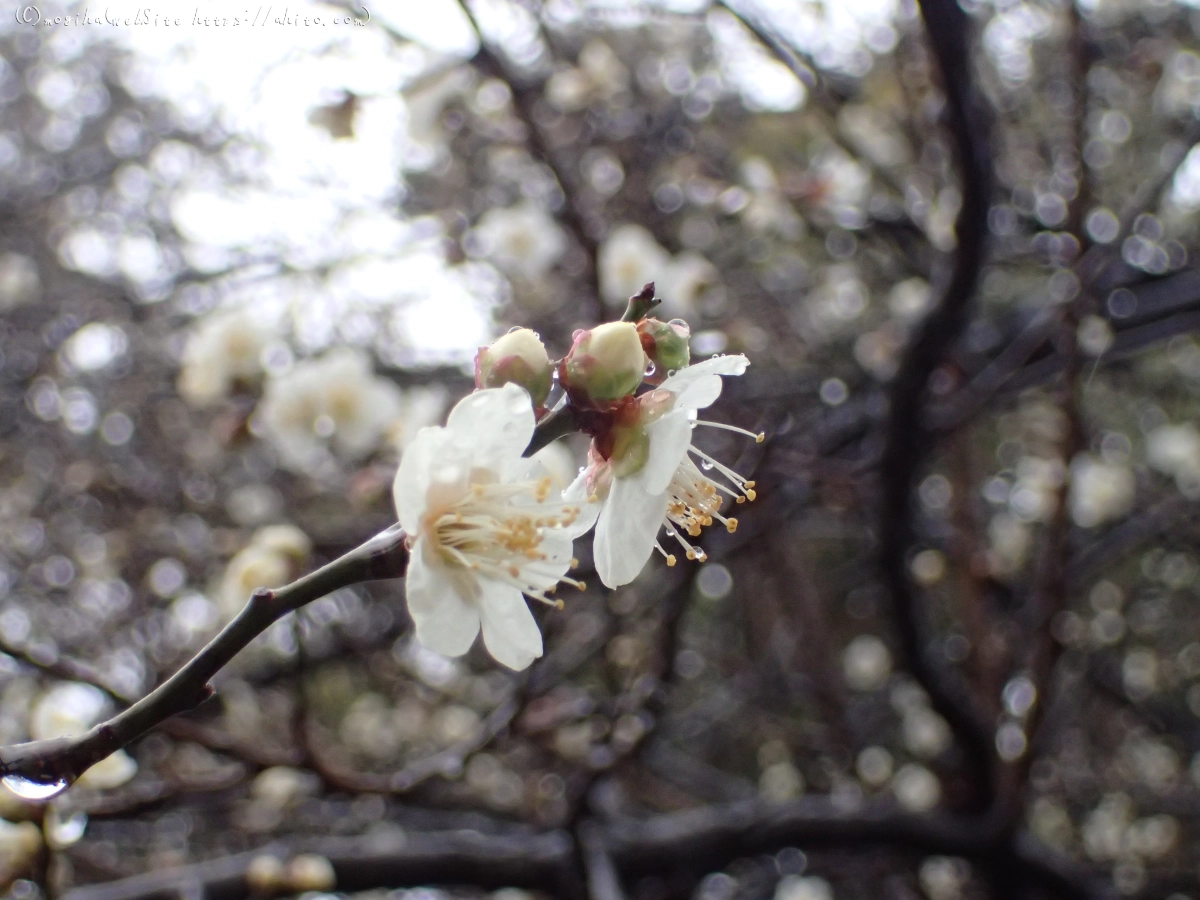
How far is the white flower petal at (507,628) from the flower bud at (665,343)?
0.82 ft

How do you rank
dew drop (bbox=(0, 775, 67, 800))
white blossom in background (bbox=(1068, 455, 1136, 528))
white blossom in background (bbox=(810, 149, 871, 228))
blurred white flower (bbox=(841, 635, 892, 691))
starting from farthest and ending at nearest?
blurred white flower (bbox=(841, 635, 892, 691)), white blossom in background (bbox=(1068, 455, 1136, 528)), white blossom in background (bbox=(810, 149, 871, 228)), dew drop (bbox=(0, 775, 67, 800))

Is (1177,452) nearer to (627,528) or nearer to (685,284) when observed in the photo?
(685,284)

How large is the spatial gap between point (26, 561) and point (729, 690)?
282cm

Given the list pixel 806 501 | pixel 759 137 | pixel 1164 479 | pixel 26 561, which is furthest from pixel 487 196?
pixel 1164 479

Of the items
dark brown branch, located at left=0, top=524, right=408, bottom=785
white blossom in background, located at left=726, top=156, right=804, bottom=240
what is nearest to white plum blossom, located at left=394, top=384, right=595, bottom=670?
dark brown branch, located at left=0, top=524, right=408, bottom=785

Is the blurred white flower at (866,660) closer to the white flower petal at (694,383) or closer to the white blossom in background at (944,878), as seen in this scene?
the white blossom in background at (944,878)

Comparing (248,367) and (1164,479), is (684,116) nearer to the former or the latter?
(248,367)

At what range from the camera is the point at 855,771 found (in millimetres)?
2951

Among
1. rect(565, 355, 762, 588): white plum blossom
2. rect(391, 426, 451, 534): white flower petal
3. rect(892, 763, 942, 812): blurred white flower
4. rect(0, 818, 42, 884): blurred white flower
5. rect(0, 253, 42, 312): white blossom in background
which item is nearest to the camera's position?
rect(391, 426, 451, 534): white flower petal

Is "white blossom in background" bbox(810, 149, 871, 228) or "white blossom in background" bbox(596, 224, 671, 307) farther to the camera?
"white blossom in background" bbox(596, 224, 671, 307)

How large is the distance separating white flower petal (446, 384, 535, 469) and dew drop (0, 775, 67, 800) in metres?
0.35

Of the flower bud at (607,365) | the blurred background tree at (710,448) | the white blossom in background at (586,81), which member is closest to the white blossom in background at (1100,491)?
the blurred background tree at (710,448)

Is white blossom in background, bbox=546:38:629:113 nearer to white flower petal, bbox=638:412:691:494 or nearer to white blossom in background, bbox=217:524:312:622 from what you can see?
white blossom in background, bbox=217:524:312:622

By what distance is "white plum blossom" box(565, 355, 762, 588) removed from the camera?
793mm
